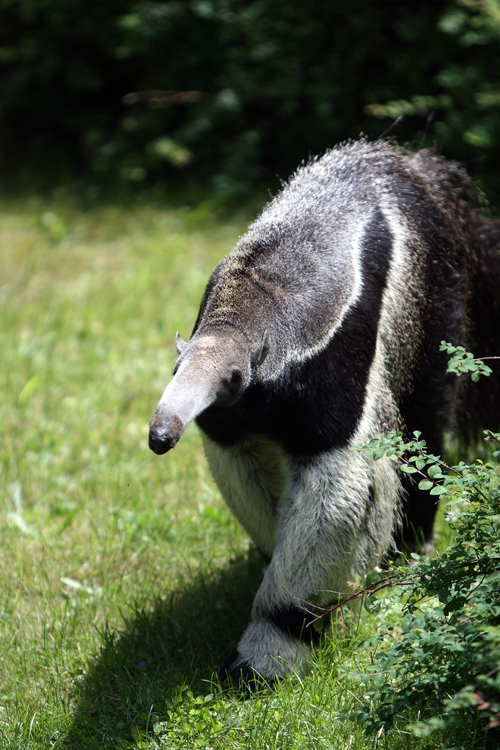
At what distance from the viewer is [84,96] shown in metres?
10.8

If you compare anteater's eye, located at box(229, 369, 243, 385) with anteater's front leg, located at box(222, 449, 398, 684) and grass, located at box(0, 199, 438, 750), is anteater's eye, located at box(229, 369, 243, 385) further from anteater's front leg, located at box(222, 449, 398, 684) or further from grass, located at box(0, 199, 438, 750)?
grass, located at box(0, 199, 438, 750)

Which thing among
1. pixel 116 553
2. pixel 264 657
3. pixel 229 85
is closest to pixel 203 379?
pixel 264 657

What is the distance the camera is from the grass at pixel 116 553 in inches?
119

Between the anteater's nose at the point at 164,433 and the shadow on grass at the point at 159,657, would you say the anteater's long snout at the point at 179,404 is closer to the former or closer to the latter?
the anteater's nose at the point at 164,433

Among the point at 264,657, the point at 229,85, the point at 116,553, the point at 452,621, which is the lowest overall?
the point at 116,553

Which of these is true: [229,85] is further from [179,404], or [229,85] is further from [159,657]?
[179,404]

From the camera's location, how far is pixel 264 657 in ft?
10.5

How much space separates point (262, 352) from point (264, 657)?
131 cm

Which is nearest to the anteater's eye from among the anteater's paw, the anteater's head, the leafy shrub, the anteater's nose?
the anteater's head

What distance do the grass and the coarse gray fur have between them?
0.87ft

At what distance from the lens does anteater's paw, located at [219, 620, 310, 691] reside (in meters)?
3.20

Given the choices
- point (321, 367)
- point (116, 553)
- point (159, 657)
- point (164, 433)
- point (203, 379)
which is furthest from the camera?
point (116, 553)

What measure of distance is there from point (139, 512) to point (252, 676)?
5.20ft

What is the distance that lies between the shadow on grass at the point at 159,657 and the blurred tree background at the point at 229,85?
16.1ft
